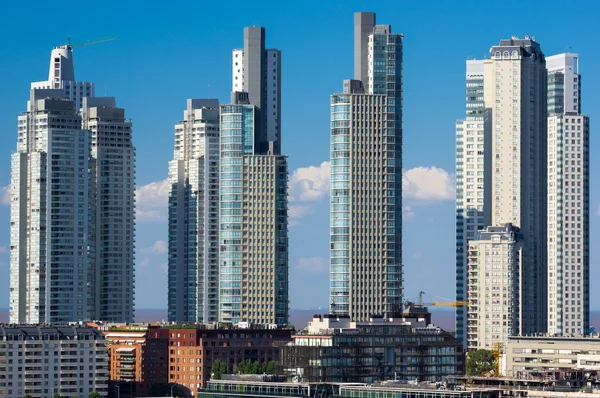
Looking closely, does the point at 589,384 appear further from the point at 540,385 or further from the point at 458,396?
the point at 458,396

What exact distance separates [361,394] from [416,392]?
32.0ft

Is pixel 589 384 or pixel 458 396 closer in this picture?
pixel 458 396

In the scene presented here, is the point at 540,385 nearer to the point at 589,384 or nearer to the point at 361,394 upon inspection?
the point at 589,384

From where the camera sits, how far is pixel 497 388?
19712 centimetres

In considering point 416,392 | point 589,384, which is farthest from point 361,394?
point 589,384

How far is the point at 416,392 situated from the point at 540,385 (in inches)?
589

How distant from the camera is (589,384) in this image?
199750mm

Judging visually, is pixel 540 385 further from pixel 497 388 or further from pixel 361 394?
pixel 361 394

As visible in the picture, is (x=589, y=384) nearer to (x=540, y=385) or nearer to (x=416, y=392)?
(x=540, y=385)

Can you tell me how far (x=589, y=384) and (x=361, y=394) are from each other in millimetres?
24742

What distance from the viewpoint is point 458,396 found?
187375 mm

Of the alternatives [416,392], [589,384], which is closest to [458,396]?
[416,392]

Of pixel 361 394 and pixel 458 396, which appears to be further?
pixel 361 394

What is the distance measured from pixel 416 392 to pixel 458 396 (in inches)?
237
